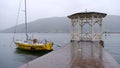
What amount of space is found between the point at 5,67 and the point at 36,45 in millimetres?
10019

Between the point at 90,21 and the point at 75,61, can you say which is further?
the point at 90,21

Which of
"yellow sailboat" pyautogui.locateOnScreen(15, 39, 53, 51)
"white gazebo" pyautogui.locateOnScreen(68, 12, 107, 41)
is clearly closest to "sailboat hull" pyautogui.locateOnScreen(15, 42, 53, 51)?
"yellow sailboat" pyautogui.locateOnScreen(15, 39, 53, 51)

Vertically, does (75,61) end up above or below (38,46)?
above

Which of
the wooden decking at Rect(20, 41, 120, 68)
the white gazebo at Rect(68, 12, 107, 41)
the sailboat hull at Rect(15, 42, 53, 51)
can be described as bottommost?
the sailboat hull at Rect(15, 42, 53, 51)

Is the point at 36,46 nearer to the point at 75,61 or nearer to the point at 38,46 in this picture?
the point at 38,46

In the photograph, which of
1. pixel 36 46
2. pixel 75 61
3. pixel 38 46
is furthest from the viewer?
pixel 36 46

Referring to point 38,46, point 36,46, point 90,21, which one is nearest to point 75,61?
point 90,21

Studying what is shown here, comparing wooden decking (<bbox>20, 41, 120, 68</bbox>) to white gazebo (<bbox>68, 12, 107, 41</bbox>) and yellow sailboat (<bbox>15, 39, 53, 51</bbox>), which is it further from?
yellow sailboat (<bbox>15, 39, 53, 51</bbox>)

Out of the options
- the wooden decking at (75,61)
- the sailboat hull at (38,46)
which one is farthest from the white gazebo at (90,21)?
the wooden decking at (75,61)

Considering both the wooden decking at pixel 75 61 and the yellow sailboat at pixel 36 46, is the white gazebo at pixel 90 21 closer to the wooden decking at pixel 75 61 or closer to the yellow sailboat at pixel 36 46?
the yellow sailboat at pixel 36 46

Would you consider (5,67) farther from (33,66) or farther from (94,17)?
(33,66)

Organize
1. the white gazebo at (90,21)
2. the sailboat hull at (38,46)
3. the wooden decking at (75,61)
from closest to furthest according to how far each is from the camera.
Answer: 1. the wooden decking at (75,61)
2. the white gazebo at (90,21)
3. the sailboat hull at (38,46)

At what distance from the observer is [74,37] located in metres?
23.2

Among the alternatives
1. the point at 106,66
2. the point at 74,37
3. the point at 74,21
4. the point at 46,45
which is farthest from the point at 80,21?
Answer: the point at 106,66
